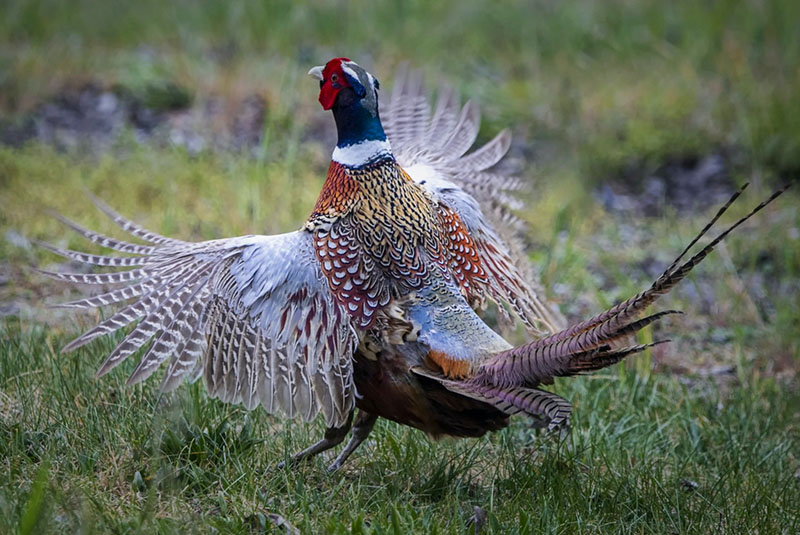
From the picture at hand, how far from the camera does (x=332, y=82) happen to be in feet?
11.3

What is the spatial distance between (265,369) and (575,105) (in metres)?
4.65

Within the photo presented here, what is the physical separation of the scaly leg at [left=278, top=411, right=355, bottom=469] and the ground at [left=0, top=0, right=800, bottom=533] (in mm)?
66

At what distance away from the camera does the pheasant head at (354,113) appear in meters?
3.43

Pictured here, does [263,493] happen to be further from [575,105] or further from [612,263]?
[575,105]

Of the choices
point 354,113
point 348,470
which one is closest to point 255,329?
point 348,470

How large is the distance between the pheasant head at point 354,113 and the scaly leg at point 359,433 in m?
0.93

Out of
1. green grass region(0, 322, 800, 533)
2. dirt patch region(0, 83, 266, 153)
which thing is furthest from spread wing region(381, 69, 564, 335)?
dirt patch region(0, 83, 266, 153)

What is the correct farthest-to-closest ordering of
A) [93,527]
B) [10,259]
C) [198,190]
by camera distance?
[198,190]
[10,259]
[93,527]

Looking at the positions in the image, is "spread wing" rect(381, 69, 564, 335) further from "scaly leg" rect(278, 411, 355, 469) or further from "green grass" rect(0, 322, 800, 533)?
"scaly leg" rect(278, 411, 355, 469)

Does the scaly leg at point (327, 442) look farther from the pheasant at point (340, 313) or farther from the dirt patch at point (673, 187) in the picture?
the dirt patch at point (673, 187)

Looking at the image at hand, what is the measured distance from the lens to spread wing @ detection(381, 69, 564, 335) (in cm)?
390

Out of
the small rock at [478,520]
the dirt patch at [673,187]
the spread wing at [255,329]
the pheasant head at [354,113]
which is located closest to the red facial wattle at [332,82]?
the pheasant head at [354,113]

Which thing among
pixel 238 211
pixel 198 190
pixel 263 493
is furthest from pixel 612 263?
pixel 263 493

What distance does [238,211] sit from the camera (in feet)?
17.6
